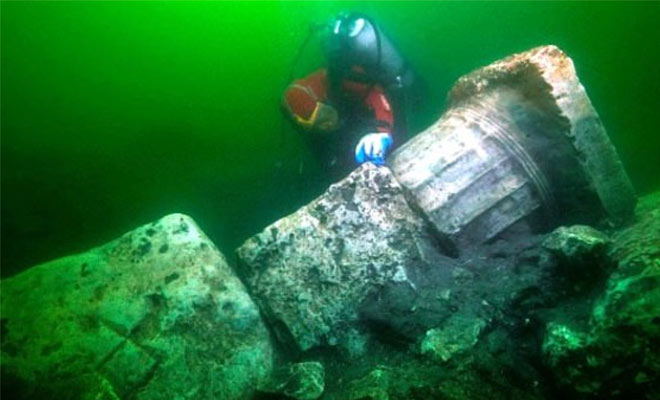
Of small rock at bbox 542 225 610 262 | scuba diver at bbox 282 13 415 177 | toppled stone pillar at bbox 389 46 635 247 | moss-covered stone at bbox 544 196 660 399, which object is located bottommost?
moss-covered stone at bbox 544 196 660 399

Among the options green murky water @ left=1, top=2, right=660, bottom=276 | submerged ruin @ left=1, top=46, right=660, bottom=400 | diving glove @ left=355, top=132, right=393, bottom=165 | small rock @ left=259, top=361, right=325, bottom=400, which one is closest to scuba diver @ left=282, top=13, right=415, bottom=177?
diving glove @ left=355, top=132, right=393, bottom=165

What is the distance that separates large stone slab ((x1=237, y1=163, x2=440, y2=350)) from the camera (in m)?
2.95

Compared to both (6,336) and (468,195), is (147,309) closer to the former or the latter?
(6,336)

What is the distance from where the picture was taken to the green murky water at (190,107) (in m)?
6.06

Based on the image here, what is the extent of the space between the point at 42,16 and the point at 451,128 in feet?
24.9

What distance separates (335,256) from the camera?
3.01m

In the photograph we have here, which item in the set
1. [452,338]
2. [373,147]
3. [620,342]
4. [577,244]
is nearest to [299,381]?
[452,338]

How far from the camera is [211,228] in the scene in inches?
265

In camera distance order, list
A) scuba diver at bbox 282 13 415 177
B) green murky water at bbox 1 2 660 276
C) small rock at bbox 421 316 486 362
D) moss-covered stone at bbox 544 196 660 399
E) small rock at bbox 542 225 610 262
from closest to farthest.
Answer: moss-covered stone at bbox 544 196 660 399 → small rock at bbox 542 225 610 262 → small rock at bbox 421 316 486 362 → scuba diver at bbox 282 13 415 177 → green murky water at bbox 1 2 660 276

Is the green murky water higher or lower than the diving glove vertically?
higher

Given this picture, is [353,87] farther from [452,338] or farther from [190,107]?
[190,107]

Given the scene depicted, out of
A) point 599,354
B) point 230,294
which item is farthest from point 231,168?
point 599,354

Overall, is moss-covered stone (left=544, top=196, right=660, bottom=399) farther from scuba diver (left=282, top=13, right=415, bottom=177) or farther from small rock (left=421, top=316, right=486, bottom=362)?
scuba diver (left=282, top=13, right=415, bottom=177)

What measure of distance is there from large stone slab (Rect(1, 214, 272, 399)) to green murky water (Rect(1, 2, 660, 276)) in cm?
353
